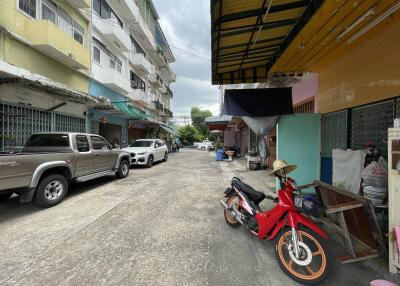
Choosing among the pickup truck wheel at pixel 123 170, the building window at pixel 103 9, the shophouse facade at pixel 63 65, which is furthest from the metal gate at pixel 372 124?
the building window at pixel 103 9

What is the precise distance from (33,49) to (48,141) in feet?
16.7

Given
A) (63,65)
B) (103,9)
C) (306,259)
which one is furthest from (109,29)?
(306,259)

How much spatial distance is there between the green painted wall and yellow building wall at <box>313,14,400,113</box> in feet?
1.81

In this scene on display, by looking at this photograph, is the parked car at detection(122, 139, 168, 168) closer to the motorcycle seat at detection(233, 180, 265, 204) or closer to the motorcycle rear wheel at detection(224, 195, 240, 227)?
the motorcycle rear wheel at detection(224, 195, 240, 227)

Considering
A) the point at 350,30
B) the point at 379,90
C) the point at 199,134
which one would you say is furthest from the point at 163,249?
the point at 199,134

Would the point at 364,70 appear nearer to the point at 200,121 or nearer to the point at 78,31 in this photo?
the point at 78,31

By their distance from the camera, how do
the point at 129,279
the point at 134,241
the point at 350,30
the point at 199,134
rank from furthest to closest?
the point at 199,134, the point at 350,30, the point at 134,241, the point at 129,279

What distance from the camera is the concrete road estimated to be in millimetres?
2328

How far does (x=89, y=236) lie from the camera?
328 cm

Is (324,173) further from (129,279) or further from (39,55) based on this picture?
(39,55)

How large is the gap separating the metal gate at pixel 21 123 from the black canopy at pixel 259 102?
7.16 meters

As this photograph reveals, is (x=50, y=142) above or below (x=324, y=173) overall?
above

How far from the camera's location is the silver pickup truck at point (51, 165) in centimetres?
386

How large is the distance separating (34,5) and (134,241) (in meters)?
10.3
